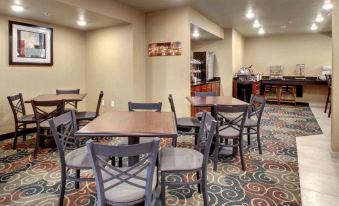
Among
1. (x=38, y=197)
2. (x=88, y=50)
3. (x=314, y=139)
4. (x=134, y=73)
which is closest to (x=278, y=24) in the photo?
(x=314, y=139)

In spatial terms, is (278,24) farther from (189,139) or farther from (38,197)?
(38,197)

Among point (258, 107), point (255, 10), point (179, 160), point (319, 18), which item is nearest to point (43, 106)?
point (179, 160)

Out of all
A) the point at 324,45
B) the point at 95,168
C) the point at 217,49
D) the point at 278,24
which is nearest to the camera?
the point at 95,168

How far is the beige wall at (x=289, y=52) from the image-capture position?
909cm

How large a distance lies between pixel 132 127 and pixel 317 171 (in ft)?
8.01

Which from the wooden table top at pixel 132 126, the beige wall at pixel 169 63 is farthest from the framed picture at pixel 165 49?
the wooden table top at pixel 132 126

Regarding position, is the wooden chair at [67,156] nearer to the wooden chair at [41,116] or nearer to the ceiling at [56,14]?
the wooden chair at [41,116]

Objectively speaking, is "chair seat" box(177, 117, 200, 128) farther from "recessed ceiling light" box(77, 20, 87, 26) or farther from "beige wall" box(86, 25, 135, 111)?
"recessed ceiling light" box(77, 20, 87, 26)

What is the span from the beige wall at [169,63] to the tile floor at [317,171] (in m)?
2.47

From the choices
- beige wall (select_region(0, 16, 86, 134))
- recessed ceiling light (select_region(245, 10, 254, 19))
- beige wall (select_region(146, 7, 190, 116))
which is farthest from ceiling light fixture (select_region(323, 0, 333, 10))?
beige wall (select_region(0, 16, 86, 134))

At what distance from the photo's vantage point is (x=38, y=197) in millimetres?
2443

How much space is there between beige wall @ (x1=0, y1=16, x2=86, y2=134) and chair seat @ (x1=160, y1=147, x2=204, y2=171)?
387cm

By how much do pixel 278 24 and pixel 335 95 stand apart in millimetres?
4504

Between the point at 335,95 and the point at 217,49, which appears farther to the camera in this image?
the point at 217,49
